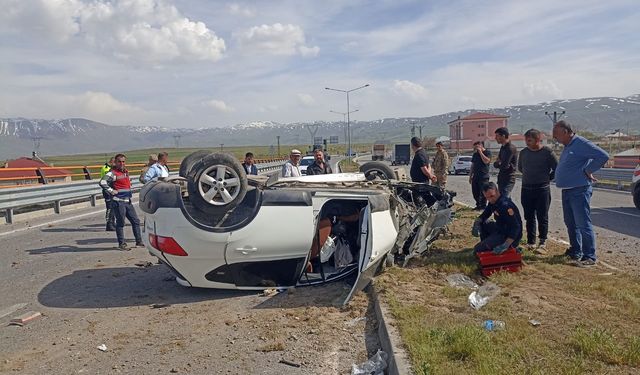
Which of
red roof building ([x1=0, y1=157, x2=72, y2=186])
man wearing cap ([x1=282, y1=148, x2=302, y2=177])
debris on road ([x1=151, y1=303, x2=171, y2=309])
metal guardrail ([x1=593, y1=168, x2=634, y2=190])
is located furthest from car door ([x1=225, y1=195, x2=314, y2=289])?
metal guardrail ([x1=593, y1=168, x2=634, y2=190])

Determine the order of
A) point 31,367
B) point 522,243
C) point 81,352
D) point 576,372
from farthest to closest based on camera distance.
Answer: point 522,243, point 81,352, point 31,367, point 576,372

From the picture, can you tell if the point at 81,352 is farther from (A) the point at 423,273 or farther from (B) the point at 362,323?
(A) the point at 423,273

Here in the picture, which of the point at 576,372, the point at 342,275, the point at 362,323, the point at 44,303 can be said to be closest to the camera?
the point at 576,372

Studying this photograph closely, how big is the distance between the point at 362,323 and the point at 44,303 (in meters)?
3.49

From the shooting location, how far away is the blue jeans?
629cm

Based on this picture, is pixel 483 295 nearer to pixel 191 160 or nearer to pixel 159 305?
pixel 159 305

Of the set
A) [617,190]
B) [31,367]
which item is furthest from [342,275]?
→ [617,190]

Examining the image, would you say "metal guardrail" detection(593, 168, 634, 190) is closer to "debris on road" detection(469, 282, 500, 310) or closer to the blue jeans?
the blue jeans

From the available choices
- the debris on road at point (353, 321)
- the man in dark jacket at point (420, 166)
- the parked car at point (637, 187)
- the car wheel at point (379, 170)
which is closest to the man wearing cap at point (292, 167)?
the car wheel at point (379, 170)

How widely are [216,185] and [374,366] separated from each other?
2.52m

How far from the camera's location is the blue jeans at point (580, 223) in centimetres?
629

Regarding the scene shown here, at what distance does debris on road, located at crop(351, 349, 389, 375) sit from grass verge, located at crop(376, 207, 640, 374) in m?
0.21

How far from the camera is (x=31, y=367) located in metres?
3.98

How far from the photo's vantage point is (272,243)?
17.9 ft
